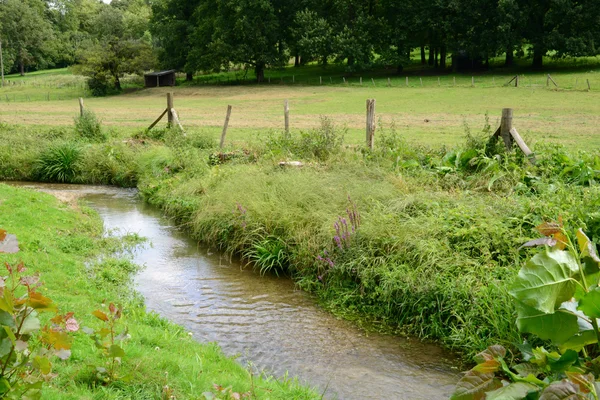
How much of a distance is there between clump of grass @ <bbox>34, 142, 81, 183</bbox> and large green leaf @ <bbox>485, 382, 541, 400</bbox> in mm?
18343

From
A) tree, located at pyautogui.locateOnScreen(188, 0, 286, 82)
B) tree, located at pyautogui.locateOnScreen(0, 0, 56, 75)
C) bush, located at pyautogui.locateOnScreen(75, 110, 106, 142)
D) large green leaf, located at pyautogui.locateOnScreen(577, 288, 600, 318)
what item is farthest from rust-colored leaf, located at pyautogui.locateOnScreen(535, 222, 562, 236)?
tree, located at pyautogui.locateOnScreen(0, 0, 56, 75)

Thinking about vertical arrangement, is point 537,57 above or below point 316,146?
above

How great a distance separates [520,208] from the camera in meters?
8.84

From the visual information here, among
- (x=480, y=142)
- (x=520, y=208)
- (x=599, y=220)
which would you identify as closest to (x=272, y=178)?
(x=480, y=142)

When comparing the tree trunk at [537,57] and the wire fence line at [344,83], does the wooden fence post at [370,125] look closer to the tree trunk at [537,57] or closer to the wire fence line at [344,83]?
the wire fence line at [344,83]

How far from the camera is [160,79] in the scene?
65438 mm

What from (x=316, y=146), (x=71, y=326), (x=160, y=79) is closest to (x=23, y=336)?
(x=71, y=326)

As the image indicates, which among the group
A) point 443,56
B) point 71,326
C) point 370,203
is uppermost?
point 443,56

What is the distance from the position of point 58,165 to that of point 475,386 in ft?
61.4

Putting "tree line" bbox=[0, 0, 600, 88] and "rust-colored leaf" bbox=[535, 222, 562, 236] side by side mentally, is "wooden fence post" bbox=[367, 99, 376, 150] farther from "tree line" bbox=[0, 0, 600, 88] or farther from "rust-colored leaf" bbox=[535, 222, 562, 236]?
"tree line" bbox=[0, 0, 600, 88]

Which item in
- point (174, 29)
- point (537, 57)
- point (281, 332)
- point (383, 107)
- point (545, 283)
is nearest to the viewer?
point (545, 283)

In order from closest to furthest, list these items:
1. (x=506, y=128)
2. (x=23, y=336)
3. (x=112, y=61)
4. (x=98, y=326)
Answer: (x=23, y=336) → (x=98, y=326) → (x=506, y=128) → (x=112, y=61)

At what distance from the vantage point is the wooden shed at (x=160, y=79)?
212ft

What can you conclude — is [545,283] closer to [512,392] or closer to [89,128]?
[512,392]
